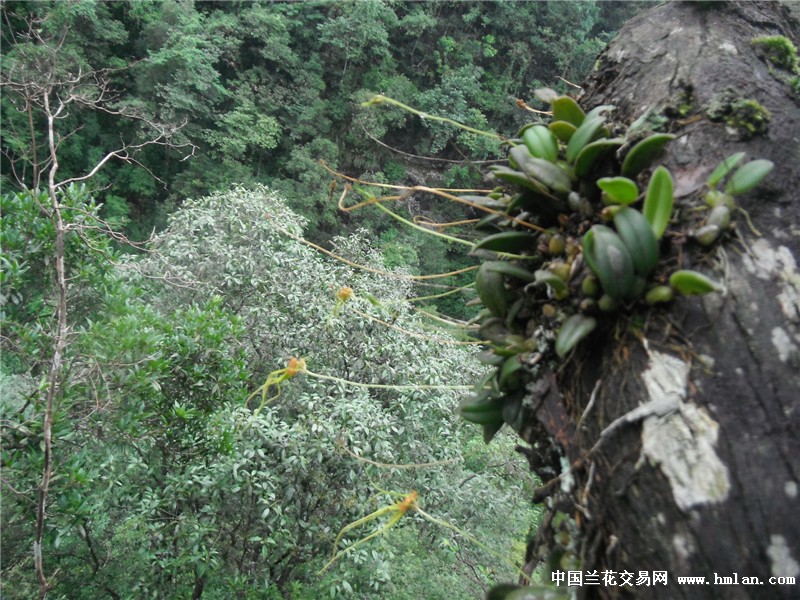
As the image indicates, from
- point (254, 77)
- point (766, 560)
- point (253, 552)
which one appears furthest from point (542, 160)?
point (254, 77)

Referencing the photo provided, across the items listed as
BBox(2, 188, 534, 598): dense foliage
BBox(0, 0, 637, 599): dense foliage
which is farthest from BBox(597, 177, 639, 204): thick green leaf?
BBox(2, 188, 534, 598): dense foliage

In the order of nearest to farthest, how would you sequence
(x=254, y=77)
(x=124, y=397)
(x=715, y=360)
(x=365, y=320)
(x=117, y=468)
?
1. (x=715, y=360)
2. (x=124, y=397)
3. (x=117, y=468)
4. (x=365, y=320)
5. (x=254, y=77)

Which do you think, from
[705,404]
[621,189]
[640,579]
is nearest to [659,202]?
[621,189]

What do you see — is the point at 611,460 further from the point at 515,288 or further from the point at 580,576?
the point at 515,288

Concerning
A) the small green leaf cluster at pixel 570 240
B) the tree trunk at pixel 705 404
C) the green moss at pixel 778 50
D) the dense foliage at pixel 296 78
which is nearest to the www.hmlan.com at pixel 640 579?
the tree trunk at pixel 705 404

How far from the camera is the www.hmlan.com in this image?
580 mm

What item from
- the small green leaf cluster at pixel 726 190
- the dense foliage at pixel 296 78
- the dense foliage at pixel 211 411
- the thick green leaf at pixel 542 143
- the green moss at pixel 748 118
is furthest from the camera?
the dense foliage at pixel 296 78

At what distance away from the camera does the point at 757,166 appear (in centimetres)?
76

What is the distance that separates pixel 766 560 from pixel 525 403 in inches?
15.7

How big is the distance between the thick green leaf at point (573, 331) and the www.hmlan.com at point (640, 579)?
289mm

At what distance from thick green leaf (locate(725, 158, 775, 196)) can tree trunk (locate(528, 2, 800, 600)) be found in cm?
4

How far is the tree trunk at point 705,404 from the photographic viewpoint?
0.61 meters

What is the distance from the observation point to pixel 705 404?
667 mm

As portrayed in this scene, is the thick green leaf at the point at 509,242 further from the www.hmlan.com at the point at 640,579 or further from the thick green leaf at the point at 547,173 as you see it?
the www.hmlan.com at the point at 640,579
